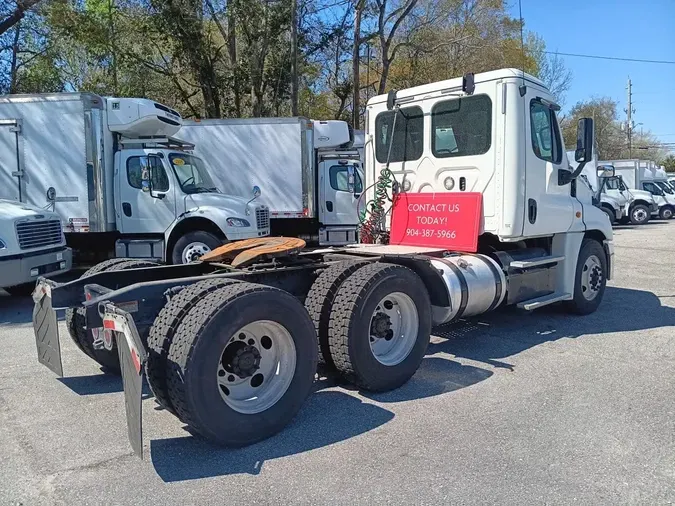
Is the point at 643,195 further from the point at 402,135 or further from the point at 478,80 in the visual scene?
the point at 478,80

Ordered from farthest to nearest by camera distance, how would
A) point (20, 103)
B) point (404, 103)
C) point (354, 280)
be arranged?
point (20, 103)
point (404, 103)
point (354, 280)

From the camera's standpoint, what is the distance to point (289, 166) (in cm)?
1438

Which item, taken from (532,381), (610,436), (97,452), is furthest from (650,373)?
(97,452)

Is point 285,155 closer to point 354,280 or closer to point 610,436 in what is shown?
point 354,280

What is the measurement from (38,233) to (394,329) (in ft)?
21.0

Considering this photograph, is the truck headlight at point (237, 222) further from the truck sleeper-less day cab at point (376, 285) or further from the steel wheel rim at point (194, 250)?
the truck sleeper-less day cab at point (376, 285)

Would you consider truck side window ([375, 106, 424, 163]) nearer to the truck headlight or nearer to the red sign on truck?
the red sign on truck

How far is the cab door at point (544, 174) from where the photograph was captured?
6637 millimetres

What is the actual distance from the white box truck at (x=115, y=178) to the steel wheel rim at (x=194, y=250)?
2cm

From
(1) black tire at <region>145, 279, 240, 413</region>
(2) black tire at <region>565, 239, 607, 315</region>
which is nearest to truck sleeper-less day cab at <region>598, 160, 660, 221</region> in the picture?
(2) black tire at <region>565, 239, 607, 315</region>

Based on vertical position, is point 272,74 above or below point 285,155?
above

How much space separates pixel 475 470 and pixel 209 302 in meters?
2.02

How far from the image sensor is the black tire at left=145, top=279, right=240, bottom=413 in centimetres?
380

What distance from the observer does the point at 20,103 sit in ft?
35.4
